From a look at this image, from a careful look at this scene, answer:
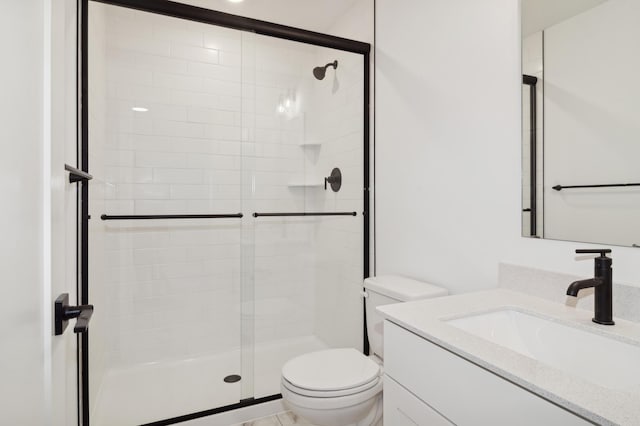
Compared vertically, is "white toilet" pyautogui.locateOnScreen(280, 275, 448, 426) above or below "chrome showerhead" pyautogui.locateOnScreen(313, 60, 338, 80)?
below

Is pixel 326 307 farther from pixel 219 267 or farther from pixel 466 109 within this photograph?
pixel 466 109

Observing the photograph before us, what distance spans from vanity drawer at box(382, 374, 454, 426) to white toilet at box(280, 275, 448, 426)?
35cm

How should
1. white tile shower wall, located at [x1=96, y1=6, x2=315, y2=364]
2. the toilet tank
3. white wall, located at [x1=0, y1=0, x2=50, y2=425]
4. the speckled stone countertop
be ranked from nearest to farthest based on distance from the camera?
white wall, located at [x1=0, y1=0, x2=50, y2=425]
the speckled stone countertop
the toilet tank
white tile shower wall, located at [x1=96, y1=6, x2=315, y2=364]

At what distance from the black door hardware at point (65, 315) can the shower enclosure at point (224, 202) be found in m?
1.48

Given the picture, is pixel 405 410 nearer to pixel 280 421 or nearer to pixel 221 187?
pixel 280 421

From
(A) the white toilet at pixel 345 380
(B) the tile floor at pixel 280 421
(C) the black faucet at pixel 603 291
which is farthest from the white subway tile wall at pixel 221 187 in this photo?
(C) the black faucet at pixel 603 291

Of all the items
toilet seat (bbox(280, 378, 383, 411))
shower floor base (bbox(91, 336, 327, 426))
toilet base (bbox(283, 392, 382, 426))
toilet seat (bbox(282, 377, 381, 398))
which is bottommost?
shower floor base (bbox(91, 336, 327, 426))

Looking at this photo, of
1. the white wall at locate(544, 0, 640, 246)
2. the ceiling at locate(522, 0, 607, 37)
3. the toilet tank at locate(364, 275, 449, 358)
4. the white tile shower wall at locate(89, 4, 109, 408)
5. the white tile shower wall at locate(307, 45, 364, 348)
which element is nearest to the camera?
the white wall at locate(544, 0, 640, 246)

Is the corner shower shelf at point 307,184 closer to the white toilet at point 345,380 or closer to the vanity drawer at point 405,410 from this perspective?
the white toilet at point 345,380

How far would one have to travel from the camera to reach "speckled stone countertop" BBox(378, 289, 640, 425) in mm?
580

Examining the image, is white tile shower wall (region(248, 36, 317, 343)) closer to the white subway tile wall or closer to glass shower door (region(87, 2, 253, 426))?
the white subway tile wall

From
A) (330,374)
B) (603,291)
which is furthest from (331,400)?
(603,291)

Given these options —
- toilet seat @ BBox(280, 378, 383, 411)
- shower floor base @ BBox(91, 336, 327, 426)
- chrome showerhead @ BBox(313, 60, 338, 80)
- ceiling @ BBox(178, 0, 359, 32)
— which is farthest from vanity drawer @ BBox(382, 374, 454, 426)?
ceiling @ BBox(178, 0, 359, 32)

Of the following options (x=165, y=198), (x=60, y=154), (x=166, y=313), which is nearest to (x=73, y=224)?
(x=60, y=154)
